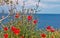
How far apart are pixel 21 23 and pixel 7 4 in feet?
2.54

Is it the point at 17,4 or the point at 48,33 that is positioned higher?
the point at 17,4

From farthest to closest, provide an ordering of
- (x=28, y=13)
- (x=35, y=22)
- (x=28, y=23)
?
(x=28, y=13), (x=28, y=23), (x=35, y=22)

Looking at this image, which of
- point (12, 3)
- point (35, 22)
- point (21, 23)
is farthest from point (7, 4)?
point (35, 22)

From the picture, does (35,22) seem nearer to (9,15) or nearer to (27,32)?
(27,32)

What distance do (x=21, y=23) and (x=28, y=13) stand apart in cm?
58

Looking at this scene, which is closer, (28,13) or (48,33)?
(48,33)

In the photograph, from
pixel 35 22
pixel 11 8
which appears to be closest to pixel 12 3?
pixel 11 8

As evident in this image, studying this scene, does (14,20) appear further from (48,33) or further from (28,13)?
(48,33)

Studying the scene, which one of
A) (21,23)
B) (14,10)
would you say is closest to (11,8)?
(14,10)

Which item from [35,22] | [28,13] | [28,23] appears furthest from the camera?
[28,13]

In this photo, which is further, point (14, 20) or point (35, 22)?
point (14, 20)

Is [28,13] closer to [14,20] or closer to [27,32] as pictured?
[14,20]

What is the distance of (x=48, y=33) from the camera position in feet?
23.4

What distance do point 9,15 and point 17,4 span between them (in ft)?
1.24
